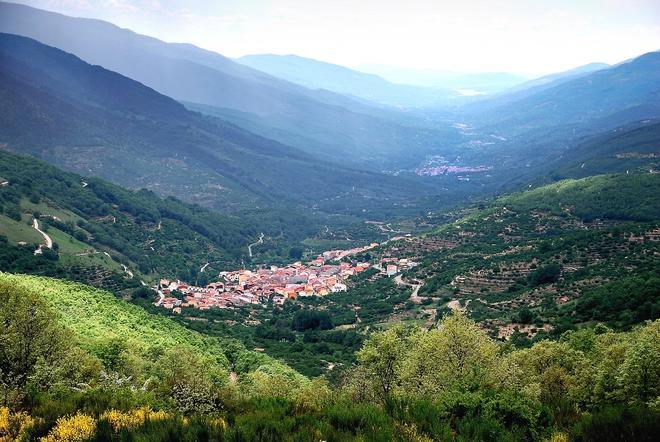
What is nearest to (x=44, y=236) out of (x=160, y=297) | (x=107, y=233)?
(x=107, y=233)

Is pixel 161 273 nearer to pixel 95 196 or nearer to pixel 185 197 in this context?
pixel 95 196

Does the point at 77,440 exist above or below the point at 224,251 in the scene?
above

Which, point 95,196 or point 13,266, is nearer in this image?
point 13,266

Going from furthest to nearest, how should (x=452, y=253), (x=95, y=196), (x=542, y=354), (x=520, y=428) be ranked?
(x=95, y=196), (x=452, y=253), (x=542, y=354), (x=520, y=428)

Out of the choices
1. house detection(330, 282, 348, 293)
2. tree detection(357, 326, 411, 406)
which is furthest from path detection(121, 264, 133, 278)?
tree detection(357, 326, 411, 406)

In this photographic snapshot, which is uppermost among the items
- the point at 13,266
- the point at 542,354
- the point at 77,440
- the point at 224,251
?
the point at 77,440

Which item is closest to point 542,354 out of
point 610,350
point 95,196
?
point 610,350

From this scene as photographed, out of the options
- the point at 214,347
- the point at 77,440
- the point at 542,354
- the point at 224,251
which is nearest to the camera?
the point at 77,440
